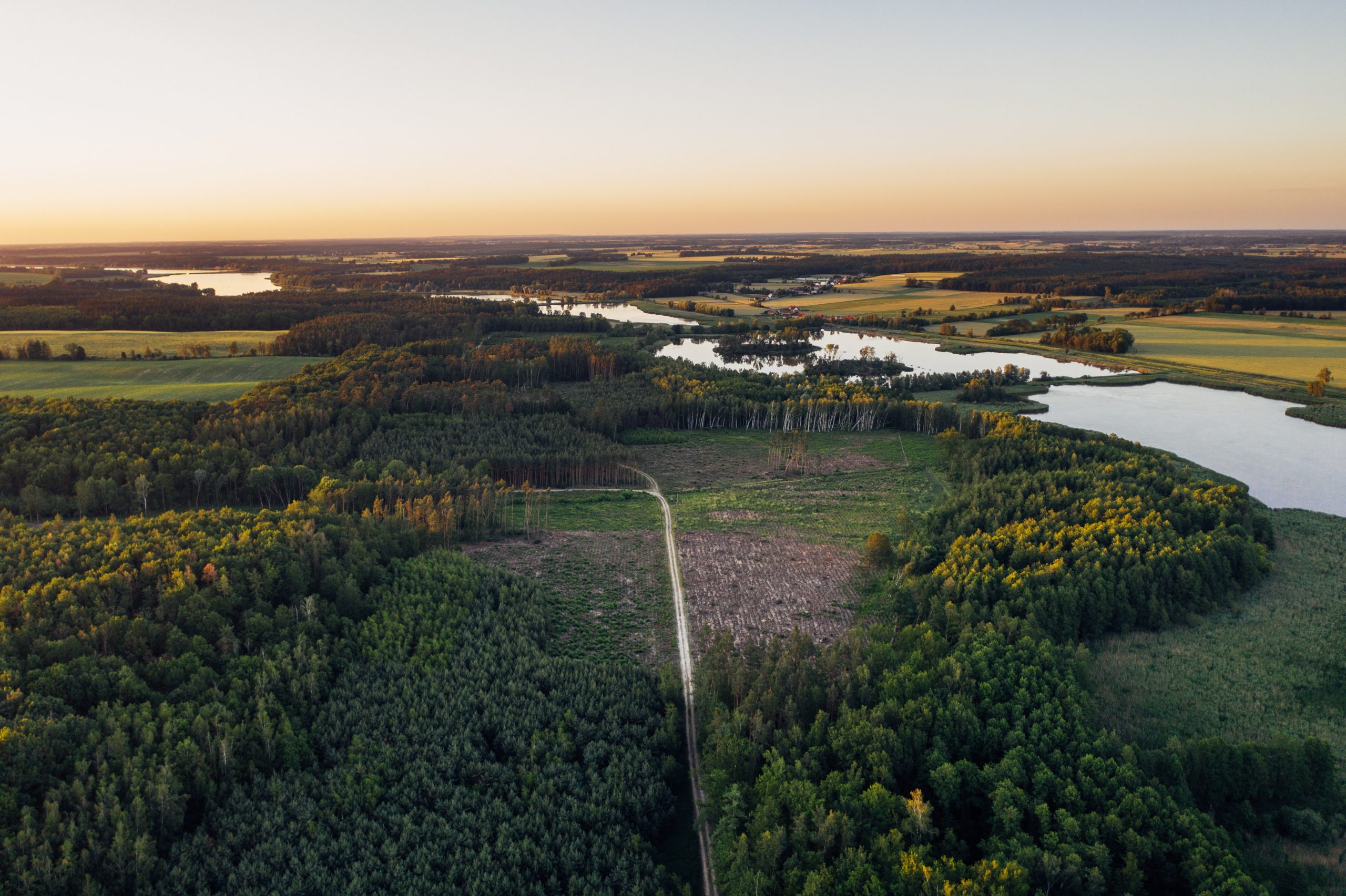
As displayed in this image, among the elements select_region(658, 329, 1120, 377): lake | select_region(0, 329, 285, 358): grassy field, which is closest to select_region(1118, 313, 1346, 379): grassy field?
select_region(658, 329, 1120, 377): lake

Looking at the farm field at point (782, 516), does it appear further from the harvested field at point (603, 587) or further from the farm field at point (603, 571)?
the farm field at point (603, 571)

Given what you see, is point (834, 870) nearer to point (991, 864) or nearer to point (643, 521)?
point (991, 864)

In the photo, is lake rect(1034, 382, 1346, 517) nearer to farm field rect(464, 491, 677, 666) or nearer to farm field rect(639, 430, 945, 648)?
farm field rect(639, 430, 945, 648)

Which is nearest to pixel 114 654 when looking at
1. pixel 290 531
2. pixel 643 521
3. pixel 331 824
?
pixel 290 531

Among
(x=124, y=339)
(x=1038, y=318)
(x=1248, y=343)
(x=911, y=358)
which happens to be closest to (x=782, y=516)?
(x=911, y=358)

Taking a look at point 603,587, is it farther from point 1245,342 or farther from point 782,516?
point 1245,342

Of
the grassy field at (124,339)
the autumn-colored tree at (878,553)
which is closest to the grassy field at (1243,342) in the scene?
the autumn-colored tree at (878,553)
